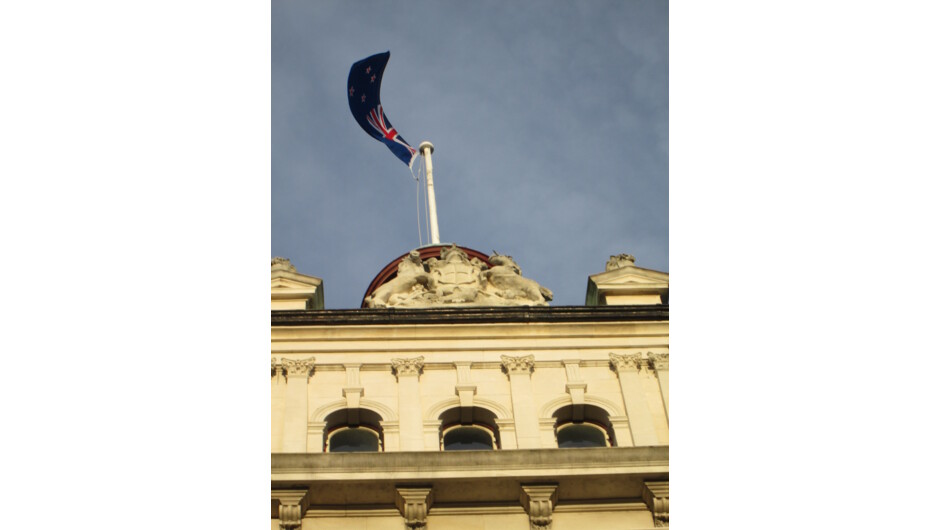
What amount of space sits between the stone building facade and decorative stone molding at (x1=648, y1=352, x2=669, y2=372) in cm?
4

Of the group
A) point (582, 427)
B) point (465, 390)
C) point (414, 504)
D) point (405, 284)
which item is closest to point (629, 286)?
point (405, 284)

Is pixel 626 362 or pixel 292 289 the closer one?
pixel 626 362

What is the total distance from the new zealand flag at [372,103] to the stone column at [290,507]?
1981cm

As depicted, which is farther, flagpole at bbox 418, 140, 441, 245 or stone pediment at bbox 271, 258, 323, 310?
flagpole at bbox 418, 140, 441, 245

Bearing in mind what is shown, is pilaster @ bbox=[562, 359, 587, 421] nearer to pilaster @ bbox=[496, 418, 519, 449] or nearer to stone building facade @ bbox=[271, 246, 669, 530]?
stone building facade @ bbox=[271, 246, 669, 530]

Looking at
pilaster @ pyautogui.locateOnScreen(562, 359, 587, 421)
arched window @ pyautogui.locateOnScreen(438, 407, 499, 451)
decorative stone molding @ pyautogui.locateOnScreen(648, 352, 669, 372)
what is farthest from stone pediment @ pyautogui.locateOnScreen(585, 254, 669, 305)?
arched window @ pyautogui.locateOnScreen(438, 407, 499, 451)

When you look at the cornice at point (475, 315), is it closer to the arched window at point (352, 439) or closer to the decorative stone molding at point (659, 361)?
the decorative stone molding at point (659, 361)

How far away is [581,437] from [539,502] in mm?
3019

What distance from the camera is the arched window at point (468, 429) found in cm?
2219

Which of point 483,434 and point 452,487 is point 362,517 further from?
point 483,434

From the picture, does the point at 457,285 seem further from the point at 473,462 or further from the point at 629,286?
the point at 473,462

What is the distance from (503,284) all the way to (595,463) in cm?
706

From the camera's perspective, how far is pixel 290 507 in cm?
1923

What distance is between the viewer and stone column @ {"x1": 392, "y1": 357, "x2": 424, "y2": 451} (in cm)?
2164
